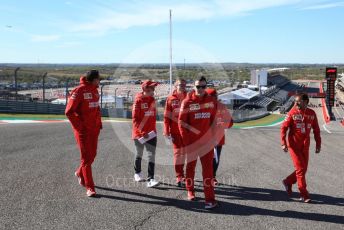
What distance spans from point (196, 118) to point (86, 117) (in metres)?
1.76

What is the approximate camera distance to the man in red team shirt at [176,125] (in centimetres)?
680

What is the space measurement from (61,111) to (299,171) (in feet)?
68.8

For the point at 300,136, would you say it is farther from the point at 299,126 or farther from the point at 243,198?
the point at 243,198

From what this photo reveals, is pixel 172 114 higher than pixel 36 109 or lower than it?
higher

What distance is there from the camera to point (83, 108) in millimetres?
6340

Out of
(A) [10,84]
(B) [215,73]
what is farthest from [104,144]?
(A) [10,84]

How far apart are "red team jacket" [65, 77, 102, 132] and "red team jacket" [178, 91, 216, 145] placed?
1.46 meters

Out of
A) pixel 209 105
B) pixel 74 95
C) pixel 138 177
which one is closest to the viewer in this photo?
pixel 209 105

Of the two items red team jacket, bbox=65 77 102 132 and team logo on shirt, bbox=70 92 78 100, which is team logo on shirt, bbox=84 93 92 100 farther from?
team logo on shirt, bbox=70 92 78 100

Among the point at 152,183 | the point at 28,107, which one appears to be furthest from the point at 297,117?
the point at 28,107

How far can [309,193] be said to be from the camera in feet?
22.9

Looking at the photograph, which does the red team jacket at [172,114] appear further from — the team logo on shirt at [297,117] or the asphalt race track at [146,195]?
the team logo on shirt at [297,117]

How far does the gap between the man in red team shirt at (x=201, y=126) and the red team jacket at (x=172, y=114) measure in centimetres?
94

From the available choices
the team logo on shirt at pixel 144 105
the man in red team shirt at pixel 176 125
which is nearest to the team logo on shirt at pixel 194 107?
the man in red team shirt at pixel 176 125
